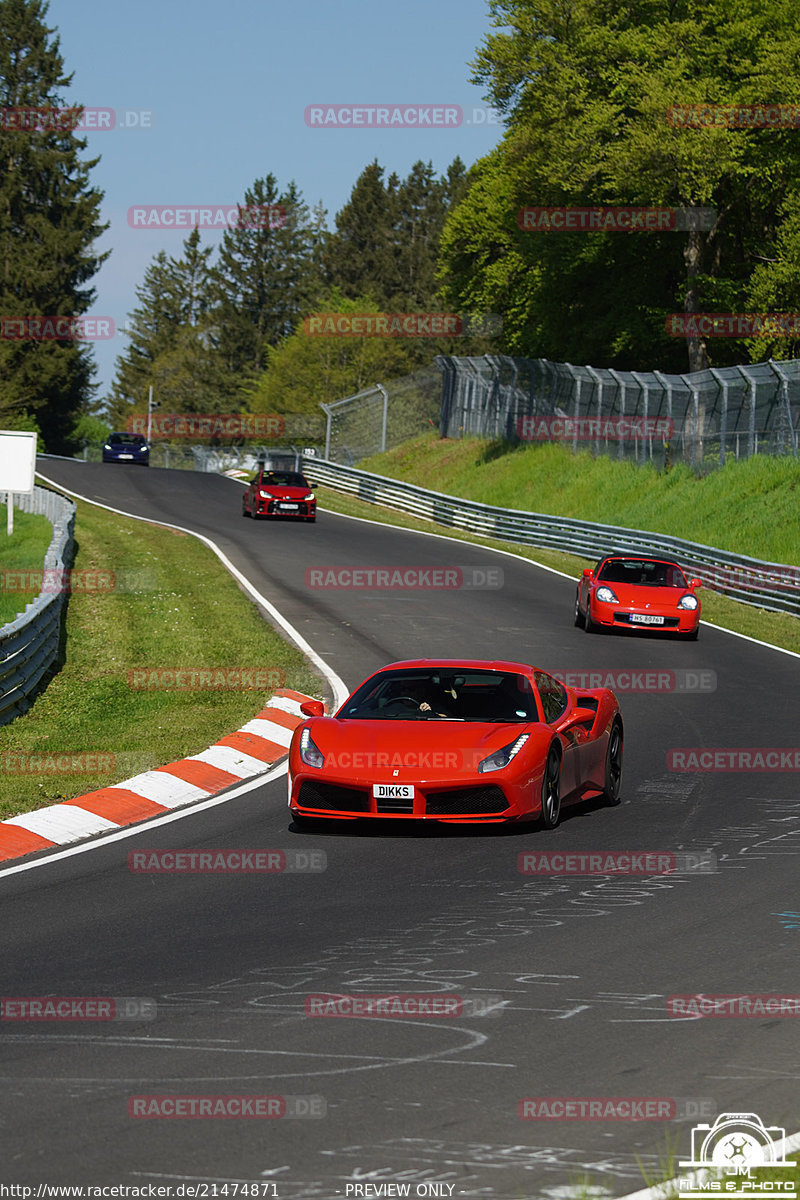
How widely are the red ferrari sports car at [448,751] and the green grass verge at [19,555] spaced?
891 cm

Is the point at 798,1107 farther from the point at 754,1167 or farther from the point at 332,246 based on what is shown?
the point at 332,246

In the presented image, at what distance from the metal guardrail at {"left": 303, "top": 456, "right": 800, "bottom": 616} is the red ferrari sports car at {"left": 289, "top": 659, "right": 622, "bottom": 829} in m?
19.7

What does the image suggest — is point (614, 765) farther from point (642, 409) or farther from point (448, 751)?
point (642, 409)

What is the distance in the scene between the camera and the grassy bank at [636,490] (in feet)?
131

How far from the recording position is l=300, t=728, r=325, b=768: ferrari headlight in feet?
35.2

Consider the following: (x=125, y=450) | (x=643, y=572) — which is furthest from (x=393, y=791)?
(x=125, y=450)

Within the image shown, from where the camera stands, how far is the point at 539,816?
427 inches

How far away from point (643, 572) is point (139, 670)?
1053 centimetres

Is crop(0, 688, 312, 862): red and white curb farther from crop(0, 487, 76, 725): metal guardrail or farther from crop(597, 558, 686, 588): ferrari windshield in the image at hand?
crop(597, 558, 686, 588): ferrari windshield

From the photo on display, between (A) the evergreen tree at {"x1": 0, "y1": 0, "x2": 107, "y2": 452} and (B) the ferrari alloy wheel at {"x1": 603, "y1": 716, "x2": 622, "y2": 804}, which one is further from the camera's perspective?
(A) the evergreen tree at {"x1": 0, "y1": 0, "x2": 107, "y2": 452}

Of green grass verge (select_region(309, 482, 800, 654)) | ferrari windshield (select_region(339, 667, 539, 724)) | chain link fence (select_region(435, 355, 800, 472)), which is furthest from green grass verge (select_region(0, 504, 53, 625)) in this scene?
chain link fence (select_region(435, 355, 800, 472))

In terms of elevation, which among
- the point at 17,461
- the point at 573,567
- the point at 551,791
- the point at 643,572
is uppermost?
the point at 17,461

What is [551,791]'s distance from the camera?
36.2 ft

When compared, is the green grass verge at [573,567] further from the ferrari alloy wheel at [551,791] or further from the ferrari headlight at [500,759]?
the ferrari headlight at [500,759]
